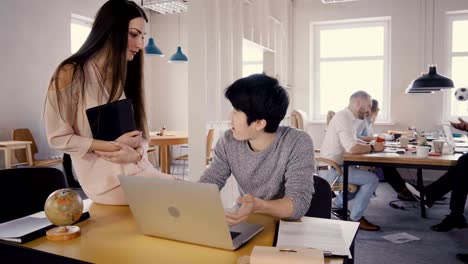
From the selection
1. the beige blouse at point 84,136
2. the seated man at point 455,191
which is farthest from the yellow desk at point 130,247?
the seated man at point 455,191

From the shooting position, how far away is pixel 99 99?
1.48m

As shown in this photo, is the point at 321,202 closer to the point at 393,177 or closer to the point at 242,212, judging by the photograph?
the point at 242,212

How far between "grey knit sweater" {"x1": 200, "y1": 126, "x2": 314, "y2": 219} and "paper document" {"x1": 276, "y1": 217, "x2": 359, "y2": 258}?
0.36 feet

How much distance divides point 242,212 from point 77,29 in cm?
623

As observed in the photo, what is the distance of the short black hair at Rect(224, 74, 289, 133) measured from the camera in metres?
1.49

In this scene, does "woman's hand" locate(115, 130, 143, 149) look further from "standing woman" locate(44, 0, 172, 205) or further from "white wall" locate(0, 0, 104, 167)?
"white wall" locate(0, 0, 104, 167)

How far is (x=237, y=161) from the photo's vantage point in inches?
64.1

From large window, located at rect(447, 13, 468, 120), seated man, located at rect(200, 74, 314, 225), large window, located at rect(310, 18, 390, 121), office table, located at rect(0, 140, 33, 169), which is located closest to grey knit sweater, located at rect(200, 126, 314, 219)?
seated man, located at rect(200, 74, 314, 225)

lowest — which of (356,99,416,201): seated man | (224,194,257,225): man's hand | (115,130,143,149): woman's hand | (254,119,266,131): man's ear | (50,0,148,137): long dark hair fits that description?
(356,99,416,201): seated man

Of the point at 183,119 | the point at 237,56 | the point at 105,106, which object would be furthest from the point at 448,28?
the point at 105,106

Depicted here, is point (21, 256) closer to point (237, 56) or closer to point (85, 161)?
point (85, 161)

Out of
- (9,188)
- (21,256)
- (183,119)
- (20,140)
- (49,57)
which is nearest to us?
(21,256)

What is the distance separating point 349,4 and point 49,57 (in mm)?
4748

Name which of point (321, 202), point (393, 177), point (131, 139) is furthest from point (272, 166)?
point (393, 177)
